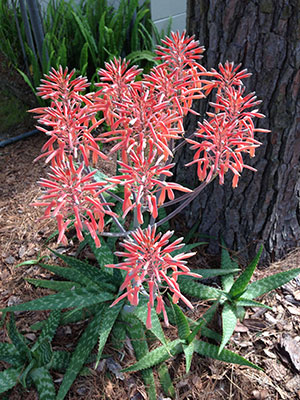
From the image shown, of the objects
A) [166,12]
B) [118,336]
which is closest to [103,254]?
[118,336]

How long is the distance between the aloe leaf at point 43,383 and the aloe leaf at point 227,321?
25.0 inches

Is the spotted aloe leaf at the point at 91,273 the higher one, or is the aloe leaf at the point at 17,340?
the spotted aloe leaf at the point at 91,273

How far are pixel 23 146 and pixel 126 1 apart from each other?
5.14ft

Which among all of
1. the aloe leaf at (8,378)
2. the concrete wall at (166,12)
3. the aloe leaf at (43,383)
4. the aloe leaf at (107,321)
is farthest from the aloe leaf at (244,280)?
the concrete wall at (166,12)

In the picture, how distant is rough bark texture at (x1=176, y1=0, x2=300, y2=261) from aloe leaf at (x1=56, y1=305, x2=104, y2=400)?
728 millimetres

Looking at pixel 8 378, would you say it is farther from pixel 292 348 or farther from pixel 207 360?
pixel 292 348

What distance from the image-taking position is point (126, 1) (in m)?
3.20

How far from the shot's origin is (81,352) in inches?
56.3

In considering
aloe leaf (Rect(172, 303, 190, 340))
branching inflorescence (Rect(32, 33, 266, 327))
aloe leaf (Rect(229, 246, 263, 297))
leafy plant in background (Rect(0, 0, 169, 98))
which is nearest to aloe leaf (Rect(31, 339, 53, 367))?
aloe leaf (Rect(172, 303, 190, 340))

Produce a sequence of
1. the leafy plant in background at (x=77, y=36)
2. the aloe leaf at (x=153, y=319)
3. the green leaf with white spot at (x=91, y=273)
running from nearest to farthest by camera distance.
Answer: the aloe leaf at (x=153, y=319), the green leaf with white spot at (x=91, y=273), the leafy plant in background at (x=77, y=36)

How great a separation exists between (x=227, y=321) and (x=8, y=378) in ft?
2.78

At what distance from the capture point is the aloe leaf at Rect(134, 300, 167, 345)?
1322 mm

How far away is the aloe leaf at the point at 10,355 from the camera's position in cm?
142

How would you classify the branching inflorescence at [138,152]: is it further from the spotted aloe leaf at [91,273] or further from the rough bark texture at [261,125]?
the spotted aloe leaf at [91,273]
